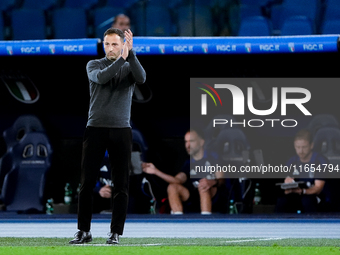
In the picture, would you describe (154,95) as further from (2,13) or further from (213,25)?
(2,13)

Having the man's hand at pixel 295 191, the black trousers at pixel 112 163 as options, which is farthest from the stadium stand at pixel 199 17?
the black trousers at pixel 112 163

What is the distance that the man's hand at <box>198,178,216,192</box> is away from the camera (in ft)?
28.8

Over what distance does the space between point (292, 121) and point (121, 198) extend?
613cm

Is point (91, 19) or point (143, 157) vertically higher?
point (91, 19)

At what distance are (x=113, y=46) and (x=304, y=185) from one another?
504 cm

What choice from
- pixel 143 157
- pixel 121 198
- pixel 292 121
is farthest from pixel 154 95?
pixel 121 198

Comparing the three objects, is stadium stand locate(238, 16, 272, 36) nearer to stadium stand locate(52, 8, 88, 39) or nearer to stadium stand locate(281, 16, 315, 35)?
stadium stand locate(281, 16, 315, 35)

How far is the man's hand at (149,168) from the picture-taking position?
889 centimetres

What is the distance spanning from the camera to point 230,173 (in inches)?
360

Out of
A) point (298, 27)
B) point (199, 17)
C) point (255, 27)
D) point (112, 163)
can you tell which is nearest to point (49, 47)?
point (199, 17)

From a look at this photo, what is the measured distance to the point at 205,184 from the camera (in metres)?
8.81

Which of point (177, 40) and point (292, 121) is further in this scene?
point (292, 121)

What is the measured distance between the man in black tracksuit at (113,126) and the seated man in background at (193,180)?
448 centimetres

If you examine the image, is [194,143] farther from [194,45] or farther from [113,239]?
[113,239]
